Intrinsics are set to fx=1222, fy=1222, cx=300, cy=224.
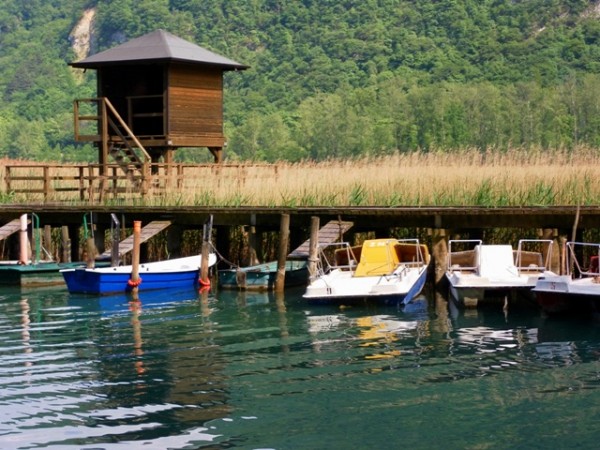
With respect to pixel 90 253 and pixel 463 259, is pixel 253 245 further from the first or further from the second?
pixel 463 259

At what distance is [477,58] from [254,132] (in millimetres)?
18844

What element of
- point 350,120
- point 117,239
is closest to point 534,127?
point 350,120

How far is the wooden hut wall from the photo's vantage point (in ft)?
135

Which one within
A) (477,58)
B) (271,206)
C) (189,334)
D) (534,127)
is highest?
(477,58)

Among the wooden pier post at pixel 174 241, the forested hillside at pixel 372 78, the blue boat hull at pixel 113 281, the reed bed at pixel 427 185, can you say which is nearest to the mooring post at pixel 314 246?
the reed bed at pixel 427 185

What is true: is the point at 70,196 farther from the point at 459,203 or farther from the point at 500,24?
the point at 500,24

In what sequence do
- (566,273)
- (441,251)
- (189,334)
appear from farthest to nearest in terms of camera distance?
1. (441,251)
2. (566,273)
3. (189,334)

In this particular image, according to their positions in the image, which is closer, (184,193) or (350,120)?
(184,193)

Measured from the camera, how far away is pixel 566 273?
25.4m

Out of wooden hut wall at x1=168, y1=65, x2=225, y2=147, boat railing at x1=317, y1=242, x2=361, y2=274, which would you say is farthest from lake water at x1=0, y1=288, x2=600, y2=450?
wooden hut wall at x1=168, y1=65, x2=225, y2=147

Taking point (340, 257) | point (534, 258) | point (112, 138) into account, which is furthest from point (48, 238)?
point (534, 258)

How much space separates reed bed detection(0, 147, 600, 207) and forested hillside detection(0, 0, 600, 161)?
122 ft

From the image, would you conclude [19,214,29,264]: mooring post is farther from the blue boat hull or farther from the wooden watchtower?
the wooden watchtower

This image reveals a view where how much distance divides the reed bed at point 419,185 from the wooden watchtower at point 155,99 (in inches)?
235
